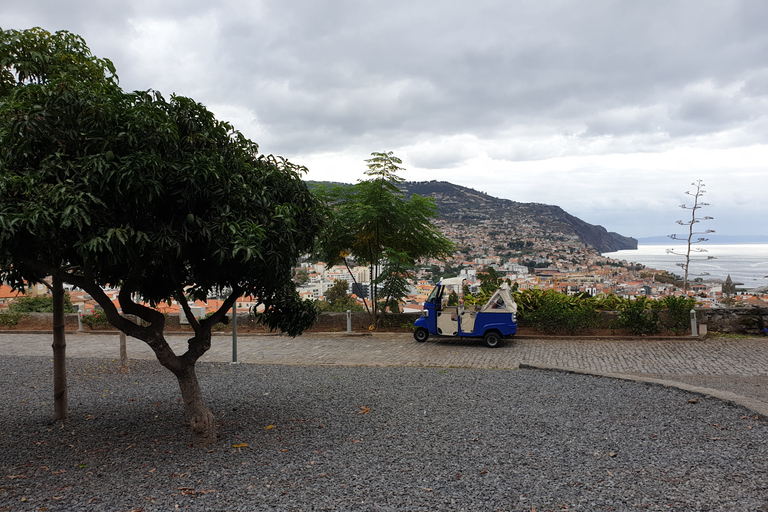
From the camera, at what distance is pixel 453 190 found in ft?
233

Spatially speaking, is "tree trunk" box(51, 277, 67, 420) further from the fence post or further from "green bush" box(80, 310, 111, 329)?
the fence post

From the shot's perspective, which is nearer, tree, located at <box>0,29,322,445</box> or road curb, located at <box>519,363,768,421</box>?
tree, located at <box>0,29,322,445</box>

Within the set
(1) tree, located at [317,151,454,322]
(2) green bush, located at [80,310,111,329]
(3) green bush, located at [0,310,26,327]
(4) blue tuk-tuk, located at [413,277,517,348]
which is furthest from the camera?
(3) green bush, located at [0,310,26,327]

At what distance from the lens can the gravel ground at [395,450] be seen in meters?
3.56

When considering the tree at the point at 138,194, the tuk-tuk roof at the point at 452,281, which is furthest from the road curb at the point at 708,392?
the tree at the point at 138,194

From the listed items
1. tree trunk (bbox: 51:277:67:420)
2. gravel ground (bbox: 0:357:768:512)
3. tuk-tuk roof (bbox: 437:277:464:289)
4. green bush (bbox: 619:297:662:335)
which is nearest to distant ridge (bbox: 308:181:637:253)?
green bush (bbox: 619:297:662:335)

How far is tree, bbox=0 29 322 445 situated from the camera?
353cm

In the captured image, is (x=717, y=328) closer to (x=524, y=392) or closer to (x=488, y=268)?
(x=488, y=268)

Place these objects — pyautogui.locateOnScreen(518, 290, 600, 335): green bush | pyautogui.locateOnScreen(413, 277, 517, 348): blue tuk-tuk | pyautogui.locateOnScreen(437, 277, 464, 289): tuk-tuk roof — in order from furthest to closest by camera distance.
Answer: pyautogui.locateOnScreen(518, 290, 600, 335): green bush, pyautogui.locateOnScreen(437, 277, 464, 289): tuk-tuk roof, pyautogui.locateOnScreen(413, 277, 517, 348): blue tuk-tuk

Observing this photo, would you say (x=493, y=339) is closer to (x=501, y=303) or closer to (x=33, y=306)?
(x=501, y=303)

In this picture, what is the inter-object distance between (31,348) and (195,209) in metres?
11.7

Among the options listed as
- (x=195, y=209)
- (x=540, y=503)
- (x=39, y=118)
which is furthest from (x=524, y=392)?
(x=39, y=118)

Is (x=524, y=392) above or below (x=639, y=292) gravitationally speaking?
below

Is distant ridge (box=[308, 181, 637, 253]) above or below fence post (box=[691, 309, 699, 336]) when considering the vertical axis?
above
